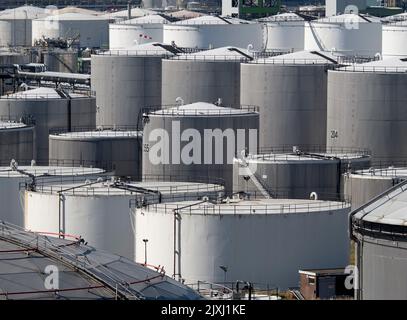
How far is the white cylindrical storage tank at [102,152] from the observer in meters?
51.5

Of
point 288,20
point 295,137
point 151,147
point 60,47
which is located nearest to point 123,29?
point 288,20

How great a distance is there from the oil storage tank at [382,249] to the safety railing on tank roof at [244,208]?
34.7 ft

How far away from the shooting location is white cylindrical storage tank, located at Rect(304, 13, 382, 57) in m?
67.9

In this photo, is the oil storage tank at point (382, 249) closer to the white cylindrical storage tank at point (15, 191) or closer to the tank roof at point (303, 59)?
the white cylindrical storage tank at point (15, 191)

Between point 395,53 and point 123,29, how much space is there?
19383mm

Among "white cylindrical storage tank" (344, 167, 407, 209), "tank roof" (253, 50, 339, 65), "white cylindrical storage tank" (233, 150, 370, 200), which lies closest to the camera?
"white cylindrical storage tank" (344, 167, 407, 209)

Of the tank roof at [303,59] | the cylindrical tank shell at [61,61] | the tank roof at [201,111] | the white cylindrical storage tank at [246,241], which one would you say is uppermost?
the tank roof at [303,59]

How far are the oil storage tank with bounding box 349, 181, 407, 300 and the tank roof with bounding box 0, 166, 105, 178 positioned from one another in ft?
61.3

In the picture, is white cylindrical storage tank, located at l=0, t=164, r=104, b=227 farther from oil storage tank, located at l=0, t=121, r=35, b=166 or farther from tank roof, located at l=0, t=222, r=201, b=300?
tank roof, located at l=0, t=222, r=201, b=300

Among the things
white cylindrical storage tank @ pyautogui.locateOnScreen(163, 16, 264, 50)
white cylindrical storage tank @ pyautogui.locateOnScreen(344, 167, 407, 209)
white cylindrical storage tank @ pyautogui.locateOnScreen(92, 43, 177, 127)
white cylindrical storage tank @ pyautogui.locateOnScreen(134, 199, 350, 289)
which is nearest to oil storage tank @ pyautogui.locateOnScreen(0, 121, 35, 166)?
white cylindrical storage tank @ pyautogui.locateOnScreen(92, 43, 177, 127)

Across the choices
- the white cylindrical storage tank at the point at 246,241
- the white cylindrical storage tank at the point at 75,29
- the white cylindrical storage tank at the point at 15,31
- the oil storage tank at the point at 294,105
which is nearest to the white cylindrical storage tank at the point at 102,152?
the oil storage tank at the point at 294,105

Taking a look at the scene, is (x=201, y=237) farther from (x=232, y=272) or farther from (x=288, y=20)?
(x=288, y=20)

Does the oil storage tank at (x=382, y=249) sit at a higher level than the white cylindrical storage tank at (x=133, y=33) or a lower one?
lower

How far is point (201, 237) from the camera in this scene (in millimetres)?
38125
